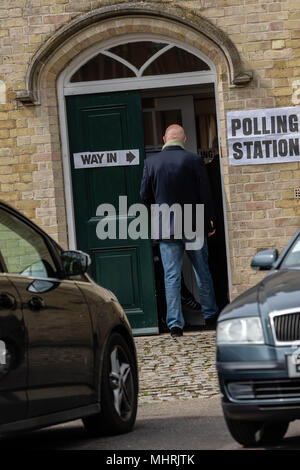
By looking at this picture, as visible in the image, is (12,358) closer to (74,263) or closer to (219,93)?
(74,263)

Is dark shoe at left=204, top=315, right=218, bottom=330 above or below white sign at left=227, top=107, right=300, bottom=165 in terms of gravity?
below

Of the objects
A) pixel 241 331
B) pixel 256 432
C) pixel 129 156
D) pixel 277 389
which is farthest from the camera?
pixel 129 156

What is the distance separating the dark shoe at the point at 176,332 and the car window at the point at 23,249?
19.3 ft

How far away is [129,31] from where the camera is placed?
1341 centimetres

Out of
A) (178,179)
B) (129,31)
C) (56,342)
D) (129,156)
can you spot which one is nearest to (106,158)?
(129,156)

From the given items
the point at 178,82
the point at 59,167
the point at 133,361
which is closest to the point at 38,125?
the point at 59,167

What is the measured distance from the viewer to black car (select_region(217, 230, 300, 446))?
20.1ft

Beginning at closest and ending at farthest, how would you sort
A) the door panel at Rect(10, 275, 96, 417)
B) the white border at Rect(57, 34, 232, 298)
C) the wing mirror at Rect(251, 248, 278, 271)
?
the door panel at Rect(10, 275, 96, 417) < the wing mirror at Rect(251, 248, 278, 271) < the white border at Rect(57, 34, 232, 298)

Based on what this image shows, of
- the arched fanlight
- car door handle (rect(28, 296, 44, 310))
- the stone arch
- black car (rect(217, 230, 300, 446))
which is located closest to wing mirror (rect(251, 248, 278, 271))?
black car (rect(217, 230, 300, 446))

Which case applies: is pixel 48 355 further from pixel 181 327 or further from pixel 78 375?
pixel 181 327

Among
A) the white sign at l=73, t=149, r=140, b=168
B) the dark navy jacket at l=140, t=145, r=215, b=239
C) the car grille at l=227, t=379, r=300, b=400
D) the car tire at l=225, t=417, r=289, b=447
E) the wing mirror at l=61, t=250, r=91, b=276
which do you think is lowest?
the car tire at l=225, t=417, r=289, b=447

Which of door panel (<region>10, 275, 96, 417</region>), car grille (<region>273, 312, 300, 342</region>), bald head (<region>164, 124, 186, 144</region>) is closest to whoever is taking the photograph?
car grille (<region>273, 312, 300, 342</region>)

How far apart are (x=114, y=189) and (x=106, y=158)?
1.28ft

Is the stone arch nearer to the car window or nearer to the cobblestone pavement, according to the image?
the cobblestone pavement
